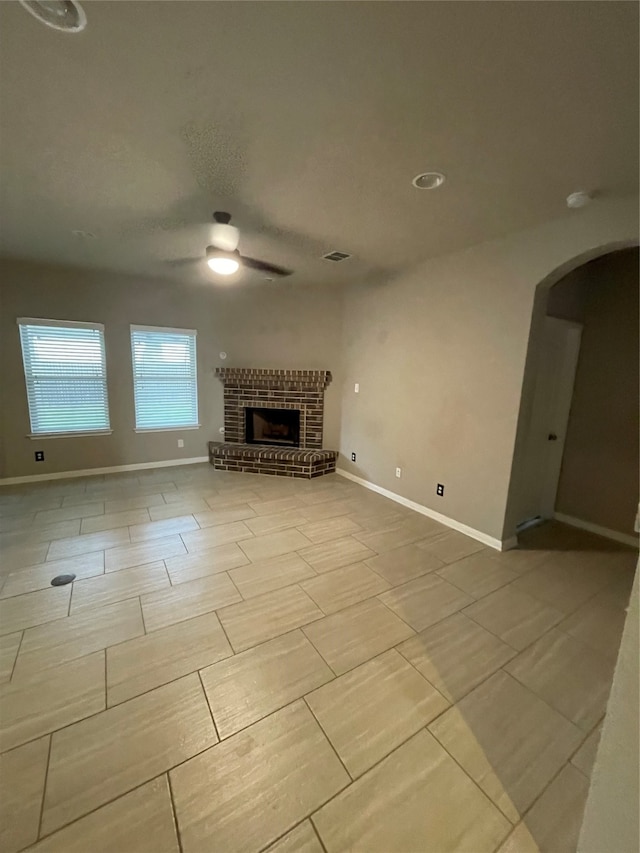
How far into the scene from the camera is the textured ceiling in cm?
115

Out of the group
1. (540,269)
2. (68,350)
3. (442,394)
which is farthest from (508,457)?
(68,350)

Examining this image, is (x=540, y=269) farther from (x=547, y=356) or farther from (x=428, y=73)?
(x=428, y=73)

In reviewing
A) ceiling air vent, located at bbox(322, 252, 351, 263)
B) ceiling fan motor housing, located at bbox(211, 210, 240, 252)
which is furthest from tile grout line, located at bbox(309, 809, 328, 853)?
ceiling air vent, located at bbox(322, 252, 351, 263)

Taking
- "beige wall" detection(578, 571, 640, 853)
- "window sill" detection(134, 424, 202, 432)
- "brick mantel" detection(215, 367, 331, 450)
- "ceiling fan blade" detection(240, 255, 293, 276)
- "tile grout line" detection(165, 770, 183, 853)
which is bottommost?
"tile grout line" detection(165, 770, 183, 853)

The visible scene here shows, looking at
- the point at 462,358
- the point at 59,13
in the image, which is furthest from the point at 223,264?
the point at 462,358

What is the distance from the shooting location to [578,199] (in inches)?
82.7

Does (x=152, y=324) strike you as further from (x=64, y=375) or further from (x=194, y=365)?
(x=64, y=375)

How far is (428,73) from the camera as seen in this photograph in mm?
1320

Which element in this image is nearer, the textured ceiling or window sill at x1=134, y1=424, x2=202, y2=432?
the textured ceiling

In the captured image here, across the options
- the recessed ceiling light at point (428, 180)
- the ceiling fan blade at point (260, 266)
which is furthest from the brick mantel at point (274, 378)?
the recessed ceiling light at point (428, 180)

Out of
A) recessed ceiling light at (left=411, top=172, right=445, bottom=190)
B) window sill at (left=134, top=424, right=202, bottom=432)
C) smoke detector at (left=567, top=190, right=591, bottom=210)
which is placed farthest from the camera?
window sill at (left=134, top=424, right=202, bottom=432)

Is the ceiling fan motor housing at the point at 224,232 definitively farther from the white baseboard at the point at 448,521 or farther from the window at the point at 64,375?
the white baseboard at the point at 448,521

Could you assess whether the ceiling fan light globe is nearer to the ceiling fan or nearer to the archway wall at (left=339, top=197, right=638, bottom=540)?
the ceiling fan

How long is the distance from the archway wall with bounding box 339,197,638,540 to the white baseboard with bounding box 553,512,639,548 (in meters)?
1.19
